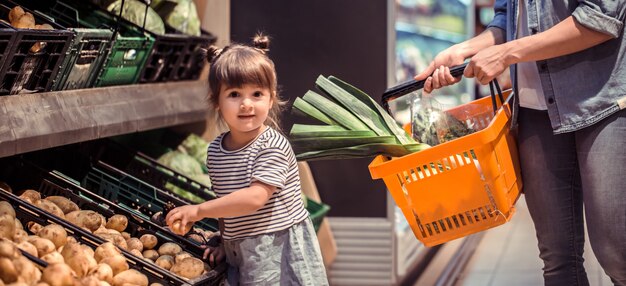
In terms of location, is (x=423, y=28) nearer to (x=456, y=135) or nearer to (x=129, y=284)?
(x=456, y=135)

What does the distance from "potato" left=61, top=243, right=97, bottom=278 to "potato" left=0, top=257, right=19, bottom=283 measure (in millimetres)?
299

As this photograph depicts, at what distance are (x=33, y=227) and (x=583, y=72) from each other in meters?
1.65

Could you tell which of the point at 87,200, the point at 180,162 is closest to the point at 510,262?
the point at 180,162

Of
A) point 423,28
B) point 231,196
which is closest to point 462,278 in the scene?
point 423,28

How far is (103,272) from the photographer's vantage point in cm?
244

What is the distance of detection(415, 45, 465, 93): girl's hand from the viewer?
3.07 metres

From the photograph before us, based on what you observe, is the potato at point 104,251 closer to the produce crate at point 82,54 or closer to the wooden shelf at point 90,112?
the wooden shelf at point 90,112

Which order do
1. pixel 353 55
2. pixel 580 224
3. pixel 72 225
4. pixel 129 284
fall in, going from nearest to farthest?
pixel 129 284, pixel 72 225, pixel 580 224, pixel 353 55

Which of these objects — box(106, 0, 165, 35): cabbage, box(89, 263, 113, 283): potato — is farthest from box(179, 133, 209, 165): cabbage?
box(89, 263, 113, 283): potato

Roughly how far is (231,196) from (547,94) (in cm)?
102

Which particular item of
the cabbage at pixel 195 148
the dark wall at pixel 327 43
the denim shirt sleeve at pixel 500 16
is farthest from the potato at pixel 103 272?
the dark wall at pixel 327 43

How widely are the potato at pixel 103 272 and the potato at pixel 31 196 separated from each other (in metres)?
0.52

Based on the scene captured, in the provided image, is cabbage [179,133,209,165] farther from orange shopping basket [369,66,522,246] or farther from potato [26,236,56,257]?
potato [26,236,56,257]

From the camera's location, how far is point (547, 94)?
295cm
